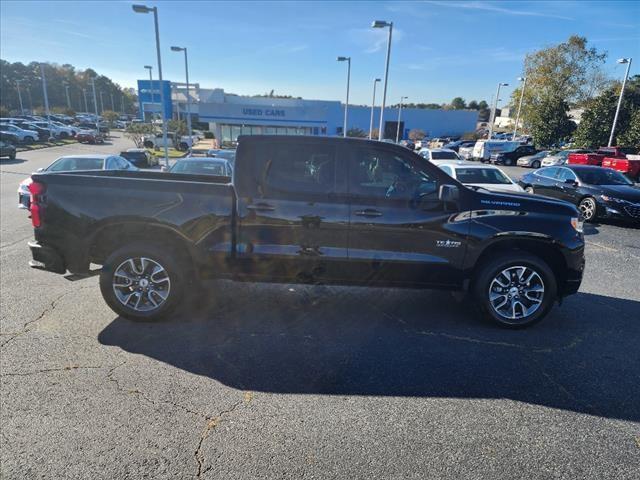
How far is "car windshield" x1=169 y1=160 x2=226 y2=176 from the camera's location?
10750 millimetres

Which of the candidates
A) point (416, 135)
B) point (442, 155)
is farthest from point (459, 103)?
point (442, 155)

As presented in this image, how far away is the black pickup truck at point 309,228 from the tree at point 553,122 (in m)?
43.1

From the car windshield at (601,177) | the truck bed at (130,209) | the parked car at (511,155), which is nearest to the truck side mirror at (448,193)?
the truck bed at (130,209)

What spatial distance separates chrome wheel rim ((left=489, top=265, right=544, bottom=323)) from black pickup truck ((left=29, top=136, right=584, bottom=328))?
0.01m

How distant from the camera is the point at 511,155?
3212 cm

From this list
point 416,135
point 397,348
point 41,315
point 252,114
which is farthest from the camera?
point 416,135

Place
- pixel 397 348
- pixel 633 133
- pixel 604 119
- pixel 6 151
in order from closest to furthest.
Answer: pixel 397 348 → pixel 6 151 → pixel 633 133 → pixel 604 119

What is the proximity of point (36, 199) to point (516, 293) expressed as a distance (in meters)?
5.15

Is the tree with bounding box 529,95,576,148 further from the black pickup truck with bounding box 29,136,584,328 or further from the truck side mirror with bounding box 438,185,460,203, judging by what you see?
the truck side mirror with bounding box 438,185,460,203

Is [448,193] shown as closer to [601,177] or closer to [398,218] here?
[398,218]

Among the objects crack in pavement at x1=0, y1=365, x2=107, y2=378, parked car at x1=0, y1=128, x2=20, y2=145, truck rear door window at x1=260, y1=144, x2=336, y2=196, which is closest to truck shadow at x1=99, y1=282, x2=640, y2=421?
crack in pavement at x1=0, y1=365, x2=107, y2=378

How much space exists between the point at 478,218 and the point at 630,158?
24524 mm

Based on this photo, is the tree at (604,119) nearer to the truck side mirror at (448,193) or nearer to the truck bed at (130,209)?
the truck side mirror at (448,193)

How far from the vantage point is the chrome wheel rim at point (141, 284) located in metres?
4.14
